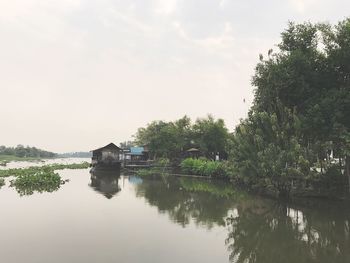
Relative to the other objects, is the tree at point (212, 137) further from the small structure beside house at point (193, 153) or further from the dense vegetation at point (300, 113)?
the dense vegetation at point (300, 113)

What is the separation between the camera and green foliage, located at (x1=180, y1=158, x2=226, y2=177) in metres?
43.0

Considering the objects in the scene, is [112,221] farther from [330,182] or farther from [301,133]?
[330,182]

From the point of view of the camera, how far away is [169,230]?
15742 mm

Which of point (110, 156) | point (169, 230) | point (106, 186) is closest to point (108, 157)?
point (110, 156)

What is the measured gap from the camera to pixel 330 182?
83.9 feet

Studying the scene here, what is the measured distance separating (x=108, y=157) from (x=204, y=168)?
70.3ft

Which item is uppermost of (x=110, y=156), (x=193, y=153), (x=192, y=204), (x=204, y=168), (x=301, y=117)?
(x=301, y=117)

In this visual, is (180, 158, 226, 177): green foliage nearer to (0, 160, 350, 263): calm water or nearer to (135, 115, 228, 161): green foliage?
(135, 115, 228, 161): green foliage

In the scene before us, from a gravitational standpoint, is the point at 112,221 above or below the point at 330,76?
below

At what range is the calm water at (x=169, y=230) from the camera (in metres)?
12.0

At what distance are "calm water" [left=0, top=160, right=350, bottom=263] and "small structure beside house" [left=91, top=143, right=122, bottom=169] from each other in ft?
110

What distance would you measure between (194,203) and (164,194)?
17.8ft

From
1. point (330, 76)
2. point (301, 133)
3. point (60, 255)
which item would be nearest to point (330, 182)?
point (301, 133)

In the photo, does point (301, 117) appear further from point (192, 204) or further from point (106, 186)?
point (106, 186)
